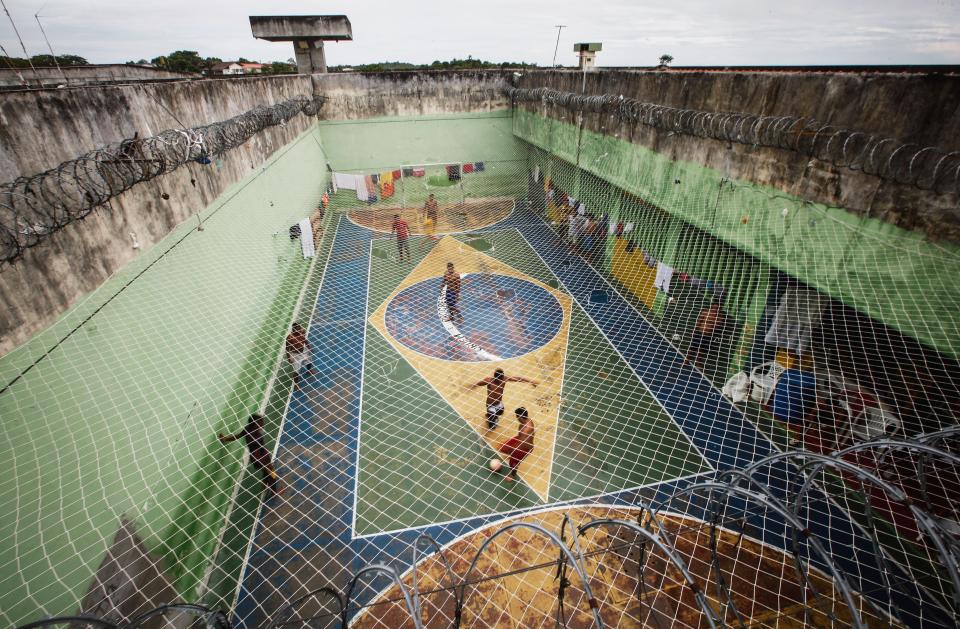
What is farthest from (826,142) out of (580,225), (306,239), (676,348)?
(306,239)

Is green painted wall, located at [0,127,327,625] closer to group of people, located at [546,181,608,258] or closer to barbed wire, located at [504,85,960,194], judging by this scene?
barbed wire, located at [504,85,960,194]

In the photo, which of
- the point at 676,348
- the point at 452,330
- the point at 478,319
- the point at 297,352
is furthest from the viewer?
the point at 478,319

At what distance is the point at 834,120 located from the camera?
12.7 ft

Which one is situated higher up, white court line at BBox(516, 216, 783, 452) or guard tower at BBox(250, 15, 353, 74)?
guard tower at BBox(250, 15, 353, 74)

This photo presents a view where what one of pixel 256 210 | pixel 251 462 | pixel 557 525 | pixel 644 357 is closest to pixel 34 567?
pixel 251 462

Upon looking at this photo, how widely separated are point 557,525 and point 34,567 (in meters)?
3.59

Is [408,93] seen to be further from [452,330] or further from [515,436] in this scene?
[515,436]

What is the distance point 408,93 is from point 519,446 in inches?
428

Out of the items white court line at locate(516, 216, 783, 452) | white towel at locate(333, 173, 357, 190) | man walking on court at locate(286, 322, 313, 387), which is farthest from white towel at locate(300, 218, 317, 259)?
white court line at locate(516, 216, 783, 452)

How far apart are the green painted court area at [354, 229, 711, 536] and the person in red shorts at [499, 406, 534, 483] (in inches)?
7.2

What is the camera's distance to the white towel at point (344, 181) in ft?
40.1

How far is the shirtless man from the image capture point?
582 cm

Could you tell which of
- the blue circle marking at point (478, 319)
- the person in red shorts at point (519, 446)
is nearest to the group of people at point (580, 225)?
the blue circle marking at point (478, 319)

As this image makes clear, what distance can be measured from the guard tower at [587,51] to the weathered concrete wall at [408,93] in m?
4.53
